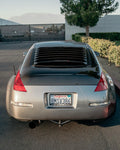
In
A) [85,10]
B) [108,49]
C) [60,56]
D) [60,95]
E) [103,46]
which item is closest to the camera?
[60,95]

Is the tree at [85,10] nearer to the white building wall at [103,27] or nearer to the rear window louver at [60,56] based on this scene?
the white building wall at [103,27]

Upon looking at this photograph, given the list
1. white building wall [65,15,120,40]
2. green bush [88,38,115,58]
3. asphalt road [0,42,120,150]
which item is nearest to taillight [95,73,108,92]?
asphalt road [0,42,120,150]

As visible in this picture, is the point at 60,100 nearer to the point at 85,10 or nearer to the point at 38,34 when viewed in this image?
the point at 85,10

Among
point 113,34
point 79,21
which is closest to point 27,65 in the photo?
point 79,21

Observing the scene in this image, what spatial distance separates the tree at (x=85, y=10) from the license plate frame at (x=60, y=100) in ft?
82.5

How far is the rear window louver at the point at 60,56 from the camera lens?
4105 millimetres

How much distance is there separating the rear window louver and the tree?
942 inches

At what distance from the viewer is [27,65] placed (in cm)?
405

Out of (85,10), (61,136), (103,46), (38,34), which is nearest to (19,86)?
(61,136)

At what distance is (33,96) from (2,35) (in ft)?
119

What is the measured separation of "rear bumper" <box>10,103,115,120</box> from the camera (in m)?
3.46

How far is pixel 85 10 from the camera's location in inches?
1158

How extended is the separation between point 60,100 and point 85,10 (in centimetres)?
2762

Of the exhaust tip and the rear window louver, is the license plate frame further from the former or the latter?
the rear window louver
